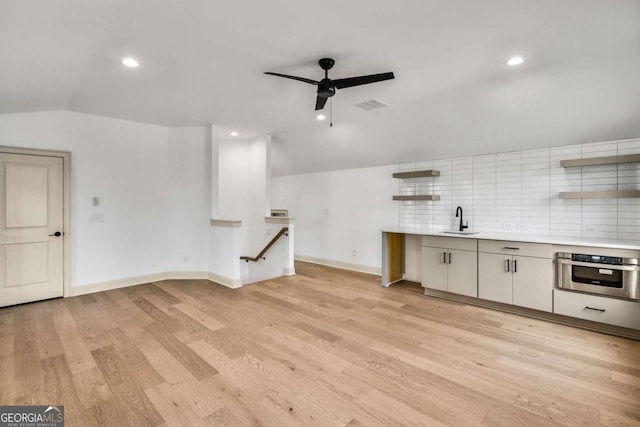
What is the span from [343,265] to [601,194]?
426 cm

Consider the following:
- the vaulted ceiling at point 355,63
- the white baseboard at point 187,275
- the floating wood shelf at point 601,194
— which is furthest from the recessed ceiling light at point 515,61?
the white baseboard at point 187,275

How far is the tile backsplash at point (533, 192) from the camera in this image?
3656 mm

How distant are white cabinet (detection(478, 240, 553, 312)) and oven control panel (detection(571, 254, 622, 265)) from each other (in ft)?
0.81

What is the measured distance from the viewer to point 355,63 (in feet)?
9.53

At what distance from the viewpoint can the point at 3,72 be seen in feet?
8.99

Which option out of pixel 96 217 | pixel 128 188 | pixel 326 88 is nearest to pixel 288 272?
pixel 128 188

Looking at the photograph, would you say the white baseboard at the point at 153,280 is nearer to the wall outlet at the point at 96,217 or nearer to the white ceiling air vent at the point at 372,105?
the wall outlet at the point at 96,217

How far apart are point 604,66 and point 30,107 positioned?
6.47 meters

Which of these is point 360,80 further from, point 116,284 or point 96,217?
point 116,284

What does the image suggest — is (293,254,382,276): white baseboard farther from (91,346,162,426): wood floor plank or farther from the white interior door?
the white interior door

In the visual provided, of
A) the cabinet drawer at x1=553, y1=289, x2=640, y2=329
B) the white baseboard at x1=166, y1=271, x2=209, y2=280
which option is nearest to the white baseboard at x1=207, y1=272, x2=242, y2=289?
the white baseboard at x1=166, y1=271, x2=209, y2=280

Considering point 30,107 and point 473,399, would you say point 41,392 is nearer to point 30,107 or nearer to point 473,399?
point 473,399

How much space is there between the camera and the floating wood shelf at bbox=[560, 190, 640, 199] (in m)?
3.42

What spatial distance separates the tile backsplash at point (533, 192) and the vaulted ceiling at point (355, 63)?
222 millimetres
